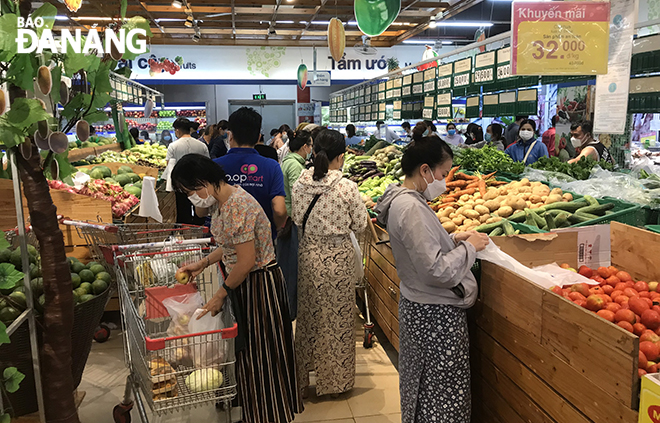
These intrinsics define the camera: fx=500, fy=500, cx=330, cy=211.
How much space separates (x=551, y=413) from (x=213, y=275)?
2141mm

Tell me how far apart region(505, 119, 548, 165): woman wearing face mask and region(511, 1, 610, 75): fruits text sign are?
131 inches

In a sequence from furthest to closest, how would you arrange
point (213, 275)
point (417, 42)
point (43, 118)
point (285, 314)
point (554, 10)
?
point (417, 42) → point (554, 10) → point (213, 275) → point (285, 314) → point (43, 118)

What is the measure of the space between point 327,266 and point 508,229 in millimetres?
1204

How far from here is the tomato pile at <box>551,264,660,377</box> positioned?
5.95 ft

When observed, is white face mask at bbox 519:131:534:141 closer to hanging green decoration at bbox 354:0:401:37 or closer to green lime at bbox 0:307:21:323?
hanging green decoration at bbox 354:0:401:37

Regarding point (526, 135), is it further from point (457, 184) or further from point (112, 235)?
point (112, 235)

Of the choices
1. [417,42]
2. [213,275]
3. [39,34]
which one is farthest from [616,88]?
[417,42]

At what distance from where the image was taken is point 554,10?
12.6 feet

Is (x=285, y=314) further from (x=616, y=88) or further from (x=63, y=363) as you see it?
(x=616, y=88)

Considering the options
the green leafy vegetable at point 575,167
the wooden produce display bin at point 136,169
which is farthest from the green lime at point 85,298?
the wooden produce display bin at point 136,169

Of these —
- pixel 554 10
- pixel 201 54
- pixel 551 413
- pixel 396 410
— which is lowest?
pixel 396 410

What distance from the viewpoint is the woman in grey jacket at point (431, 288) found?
2.43 meters

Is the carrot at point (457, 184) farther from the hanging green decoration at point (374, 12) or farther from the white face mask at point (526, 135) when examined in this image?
the white face mask at point (526, 135)

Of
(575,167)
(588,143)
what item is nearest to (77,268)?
(575,167)
